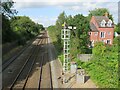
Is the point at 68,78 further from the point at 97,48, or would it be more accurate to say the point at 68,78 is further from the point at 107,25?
the point at 107,25

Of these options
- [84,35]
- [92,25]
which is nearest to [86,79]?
[84,35]

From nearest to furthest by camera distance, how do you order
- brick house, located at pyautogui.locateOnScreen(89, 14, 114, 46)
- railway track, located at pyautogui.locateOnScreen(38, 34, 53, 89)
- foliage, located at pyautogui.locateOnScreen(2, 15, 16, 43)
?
railway track, located at pyautogui.locateOnScreen(38, 34, 53, 89) < foliage, located at pyautogui.locateOnScreen(2, 15, 16, 43) < brick house, located at pyautogui.locateOnScreen(89, 14, 114, 46)

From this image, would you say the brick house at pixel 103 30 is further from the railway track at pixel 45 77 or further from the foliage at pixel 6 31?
the railway track at pixel 45 77

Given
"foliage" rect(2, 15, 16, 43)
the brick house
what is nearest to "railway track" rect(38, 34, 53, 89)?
"foliage" rect(2, 15, 16, 43)

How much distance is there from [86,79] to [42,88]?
4272 millimetres

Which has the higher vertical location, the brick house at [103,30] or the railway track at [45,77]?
the brick house at [103,30]

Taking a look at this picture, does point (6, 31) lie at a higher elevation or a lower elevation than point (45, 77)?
higher

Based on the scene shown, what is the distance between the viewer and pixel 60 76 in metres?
25.2

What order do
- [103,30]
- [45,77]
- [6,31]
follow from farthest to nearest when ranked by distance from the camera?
[103,30] → [6,31] → [45,77]

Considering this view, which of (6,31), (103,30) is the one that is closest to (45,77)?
(6,31)

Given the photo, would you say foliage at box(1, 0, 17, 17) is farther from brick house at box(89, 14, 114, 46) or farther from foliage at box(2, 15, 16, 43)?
brick house at box(89, 14, 114, 46)

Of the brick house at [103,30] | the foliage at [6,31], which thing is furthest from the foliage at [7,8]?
the brick house at [103,30]

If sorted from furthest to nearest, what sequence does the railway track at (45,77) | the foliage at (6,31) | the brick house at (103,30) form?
the brick house at (103,30)
the foliage at (6,31)
the railway track at (45,77)

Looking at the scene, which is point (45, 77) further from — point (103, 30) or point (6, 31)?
point (103, 30)
